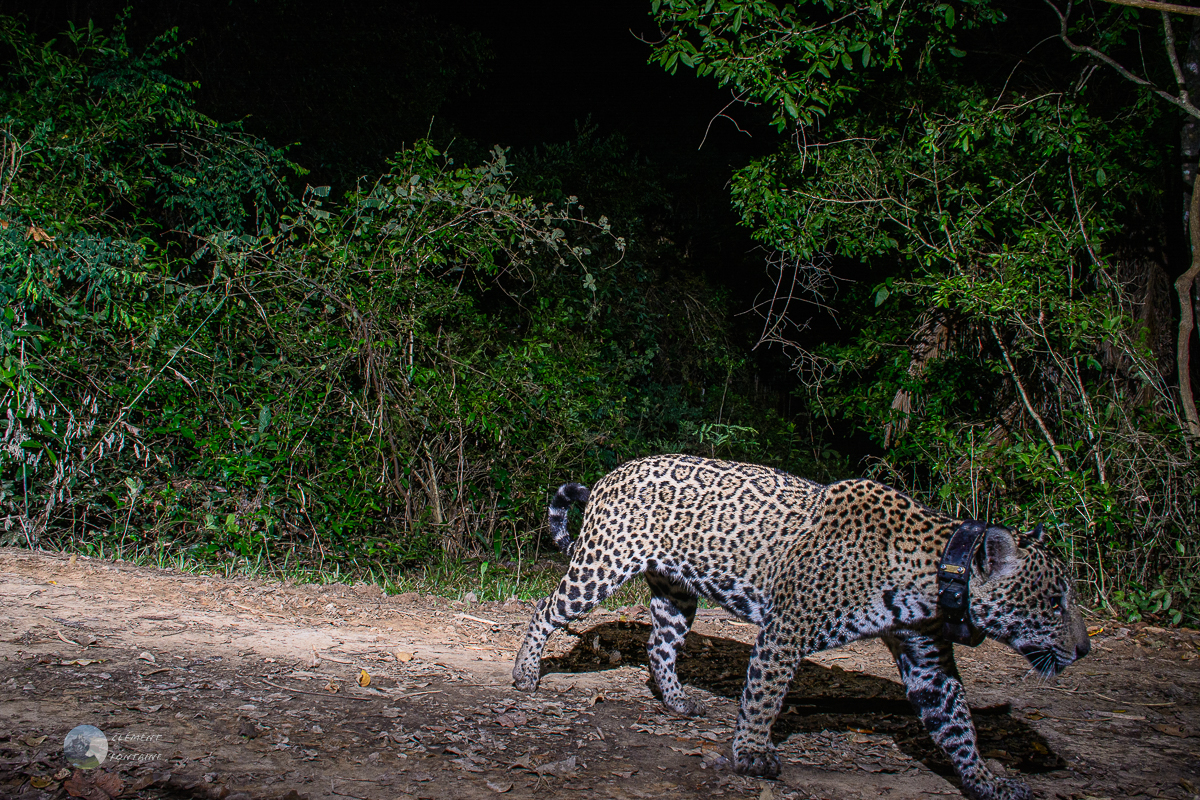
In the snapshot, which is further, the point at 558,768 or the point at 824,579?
the point at 824,579

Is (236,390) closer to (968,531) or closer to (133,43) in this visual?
(133,43)

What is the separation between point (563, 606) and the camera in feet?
14.0

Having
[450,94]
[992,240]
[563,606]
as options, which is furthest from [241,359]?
[450,94]

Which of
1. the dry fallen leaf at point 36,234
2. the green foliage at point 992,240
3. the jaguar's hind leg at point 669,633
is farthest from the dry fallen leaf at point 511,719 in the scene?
the dry fallen leaf at point 36,234

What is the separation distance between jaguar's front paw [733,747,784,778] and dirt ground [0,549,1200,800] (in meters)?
0.07

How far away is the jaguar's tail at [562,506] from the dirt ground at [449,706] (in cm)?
75

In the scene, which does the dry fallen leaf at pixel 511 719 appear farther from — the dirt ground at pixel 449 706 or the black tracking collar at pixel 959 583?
the black tracking collar at pixel 959 583

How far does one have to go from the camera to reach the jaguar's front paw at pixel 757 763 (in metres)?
3.45

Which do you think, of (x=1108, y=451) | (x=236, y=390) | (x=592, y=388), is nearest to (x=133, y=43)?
(x=236, y=390)

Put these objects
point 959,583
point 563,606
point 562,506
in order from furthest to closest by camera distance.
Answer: point 562,506 < point 563,606 < point 959,583

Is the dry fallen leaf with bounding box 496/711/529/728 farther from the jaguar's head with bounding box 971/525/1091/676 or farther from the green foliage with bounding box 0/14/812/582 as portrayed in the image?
the green foliage with bounding box 0/14/812/582

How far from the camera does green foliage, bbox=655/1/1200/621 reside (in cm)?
624

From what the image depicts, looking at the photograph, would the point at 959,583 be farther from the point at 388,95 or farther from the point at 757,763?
the point at 388,95

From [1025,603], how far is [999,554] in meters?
0.24
